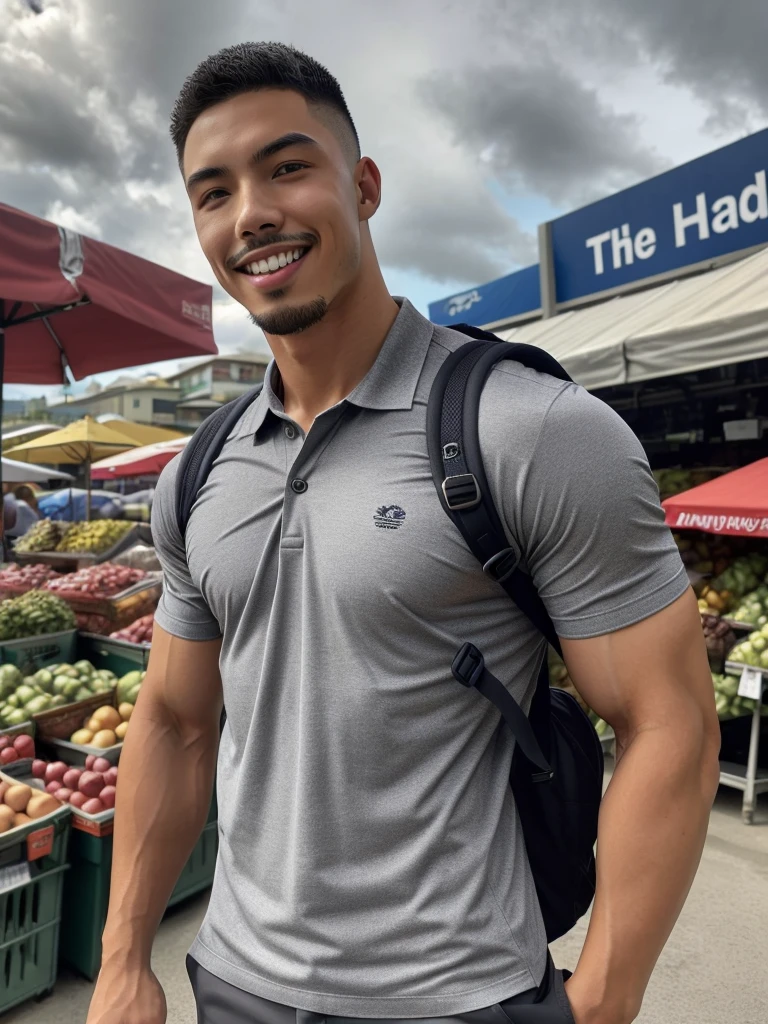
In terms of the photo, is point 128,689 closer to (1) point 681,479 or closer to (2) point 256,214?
(2) point 256,214

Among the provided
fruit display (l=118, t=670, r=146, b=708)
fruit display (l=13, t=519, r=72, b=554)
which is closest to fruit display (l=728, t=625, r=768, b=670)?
fruit display (l=118, t=670, r=146, b=708)

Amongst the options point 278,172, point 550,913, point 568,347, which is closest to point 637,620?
point 550,913

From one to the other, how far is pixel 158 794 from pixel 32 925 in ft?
6.71

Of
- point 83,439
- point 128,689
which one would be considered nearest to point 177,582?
point 128,689

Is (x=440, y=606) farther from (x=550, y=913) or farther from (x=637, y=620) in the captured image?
(x=550, y=913)

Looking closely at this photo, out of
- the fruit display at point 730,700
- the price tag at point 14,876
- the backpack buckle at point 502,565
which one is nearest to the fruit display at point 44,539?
the price tag at point 14,876

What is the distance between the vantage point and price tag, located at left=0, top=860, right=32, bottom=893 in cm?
273

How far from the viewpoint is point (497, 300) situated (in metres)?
9.98

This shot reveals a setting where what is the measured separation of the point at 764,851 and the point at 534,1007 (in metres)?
3.77

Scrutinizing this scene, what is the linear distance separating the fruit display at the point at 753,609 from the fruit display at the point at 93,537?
5408 millimetres

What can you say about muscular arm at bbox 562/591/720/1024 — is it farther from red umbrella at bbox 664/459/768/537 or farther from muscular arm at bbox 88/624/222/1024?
red umbrella at bbox 664/459/768/537

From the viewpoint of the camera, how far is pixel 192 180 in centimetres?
122

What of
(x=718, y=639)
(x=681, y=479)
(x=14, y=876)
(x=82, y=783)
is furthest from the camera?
(x=681, y=479)

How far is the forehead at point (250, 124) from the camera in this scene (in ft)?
3.82
